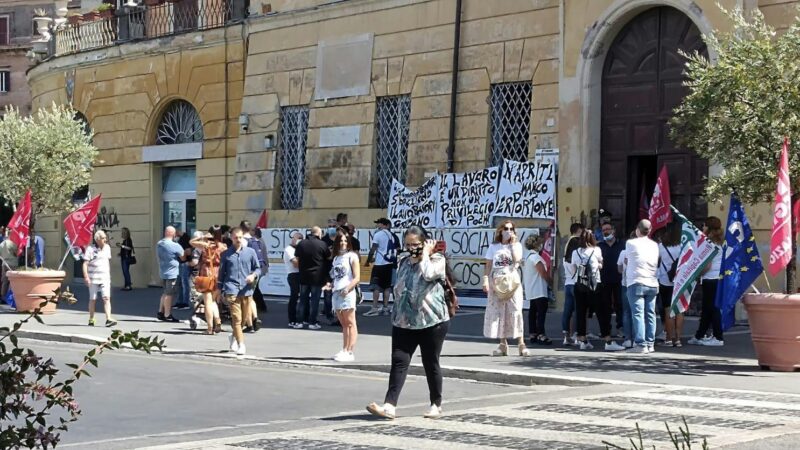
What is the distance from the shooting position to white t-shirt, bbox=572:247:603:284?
17.1m

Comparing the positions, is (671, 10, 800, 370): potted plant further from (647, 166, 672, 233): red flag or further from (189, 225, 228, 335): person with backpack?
(189, 225, 228, 335): person with backpack

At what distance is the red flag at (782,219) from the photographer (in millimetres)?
13969

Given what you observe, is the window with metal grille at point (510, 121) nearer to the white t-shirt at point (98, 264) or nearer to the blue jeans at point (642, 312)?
the white t-shirt at point (98, 264)

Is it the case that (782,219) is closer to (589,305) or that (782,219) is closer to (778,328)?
(778,328)

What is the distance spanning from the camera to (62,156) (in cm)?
2730

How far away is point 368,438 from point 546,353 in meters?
6.99

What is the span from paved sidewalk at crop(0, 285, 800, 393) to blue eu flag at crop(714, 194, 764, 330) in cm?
79

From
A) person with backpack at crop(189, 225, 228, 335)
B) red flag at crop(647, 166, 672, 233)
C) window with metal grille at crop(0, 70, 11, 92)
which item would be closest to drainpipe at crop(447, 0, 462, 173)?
person with backpack at crop(189, 225, 228, 335)

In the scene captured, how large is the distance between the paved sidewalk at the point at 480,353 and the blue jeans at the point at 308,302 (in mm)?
308

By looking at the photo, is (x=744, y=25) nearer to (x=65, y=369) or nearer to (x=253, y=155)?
(x=65, y=369)

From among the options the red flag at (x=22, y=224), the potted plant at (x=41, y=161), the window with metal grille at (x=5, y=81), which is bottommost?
→ the red flag at (x=22, y=224)

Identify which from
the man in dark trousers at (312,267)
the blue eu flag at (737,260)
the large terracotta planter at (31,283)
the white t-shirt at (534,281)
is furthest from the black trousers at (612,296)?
the large terracotta planter at (31,283)

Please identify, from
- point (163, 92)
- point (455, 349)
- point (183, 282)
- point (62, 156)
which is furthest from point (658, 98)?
point (163, 92)

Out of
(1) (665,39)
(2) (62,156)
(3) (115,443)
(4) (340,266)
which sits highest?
(1) (665,39)
